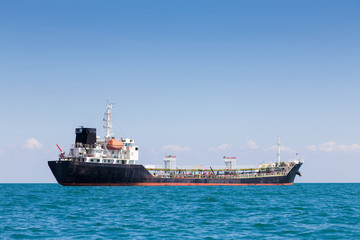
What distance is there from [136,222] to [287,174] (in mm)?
81595

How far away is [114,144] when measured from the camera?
76.0 m

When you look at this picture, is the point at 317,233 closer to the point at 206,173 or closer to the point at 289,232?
the point at 289,232

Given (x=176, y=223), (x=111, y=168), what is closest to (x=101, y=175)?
(x=111, y=168)

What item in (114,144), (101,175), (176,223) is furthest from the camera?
(114,144)

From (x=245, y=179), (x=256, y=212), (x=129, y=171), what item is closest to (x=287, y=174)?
(x=245, y=179)

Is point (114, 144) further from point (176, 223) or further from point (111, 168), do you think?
point (176, 223)

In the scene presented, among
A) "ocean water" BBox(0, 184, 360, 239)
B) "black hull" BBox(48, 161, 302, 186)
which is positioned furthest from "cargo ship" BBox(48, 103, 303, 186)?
"ocean water" BBox(0, 184, 360, 239)

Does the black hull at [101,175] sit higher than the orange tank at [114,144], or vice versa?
the orange tank at [114,144]

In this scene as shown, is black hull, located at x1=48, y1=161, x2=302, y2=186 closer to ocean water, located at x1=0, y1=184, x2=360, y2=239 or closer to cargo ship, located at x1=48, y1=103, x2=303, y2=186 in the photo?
cargo ship, located at x1=48, y1=103, x2=303, y2=186

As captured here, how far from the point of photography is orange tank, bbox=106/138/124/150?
249 feet

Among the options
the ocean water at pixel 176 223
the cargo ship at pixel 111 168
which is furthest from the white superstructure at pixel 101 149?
the ocean water at pixel 176 223

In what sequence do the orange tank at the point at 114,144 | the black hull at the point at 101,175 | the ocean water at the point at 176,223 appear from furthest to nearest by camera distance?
1. the orange tank at the point at 114,144
2. the black hull at the point at 101,175
3. the ocean water at the point at 176,223

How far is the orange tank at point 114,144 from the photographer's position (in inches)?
2985

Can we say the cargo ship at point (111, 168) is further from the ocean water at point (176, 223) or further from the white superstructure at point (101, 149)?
the ocean water at point (176, 223)
